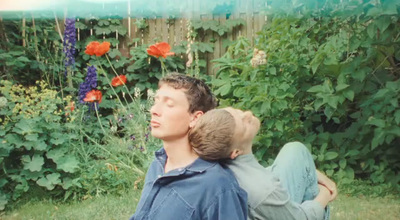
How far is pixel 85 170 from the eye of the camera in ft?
13.0

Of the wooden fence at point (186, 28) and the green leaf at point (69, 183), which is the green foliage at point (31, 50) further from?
the green leaf at point (69, 183)

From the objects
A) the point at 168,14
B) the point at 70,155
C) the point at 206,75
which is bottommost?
the point at 70,155

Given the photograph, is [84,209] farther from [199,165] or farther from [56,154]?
[199,165]

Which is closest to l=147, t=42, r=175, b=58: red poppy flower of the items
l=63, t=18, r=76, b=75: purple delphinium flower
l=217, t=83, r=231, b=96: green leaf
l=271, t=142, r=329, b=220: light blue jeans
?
l=217, t=83, r=231, b=96: green leaf

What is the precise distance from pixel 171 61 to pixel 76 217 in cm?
288

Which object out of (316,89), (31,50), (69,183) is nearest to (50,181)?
(69,183)

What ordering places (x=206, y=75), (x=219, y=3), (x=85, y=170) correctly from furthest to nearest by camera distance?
(x=219, y=3) → (x=206, y=75) → (x=85, y=170)

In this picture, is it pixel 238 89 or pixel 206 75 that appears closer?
pixel 238 89

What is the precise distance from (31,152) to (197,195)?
2.63 meters

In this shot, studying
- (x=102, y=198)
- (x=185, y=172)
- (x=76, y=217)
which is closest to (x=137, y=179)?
(x=102, y=198)

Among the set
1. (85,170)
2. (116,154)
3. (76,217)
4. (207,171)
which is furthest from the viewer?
(116,154)

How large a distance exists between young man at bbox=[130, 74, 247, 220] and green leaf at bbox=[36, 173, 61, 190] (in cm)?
219

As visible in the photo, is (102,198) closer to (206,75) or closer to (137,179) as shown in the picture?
(137,179)

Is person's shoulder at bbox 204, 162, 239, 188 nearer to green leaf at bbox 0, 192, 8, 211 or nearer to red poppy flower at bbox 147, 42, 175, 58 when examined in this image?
green leaf at bbox 0, 192, 8, 211
